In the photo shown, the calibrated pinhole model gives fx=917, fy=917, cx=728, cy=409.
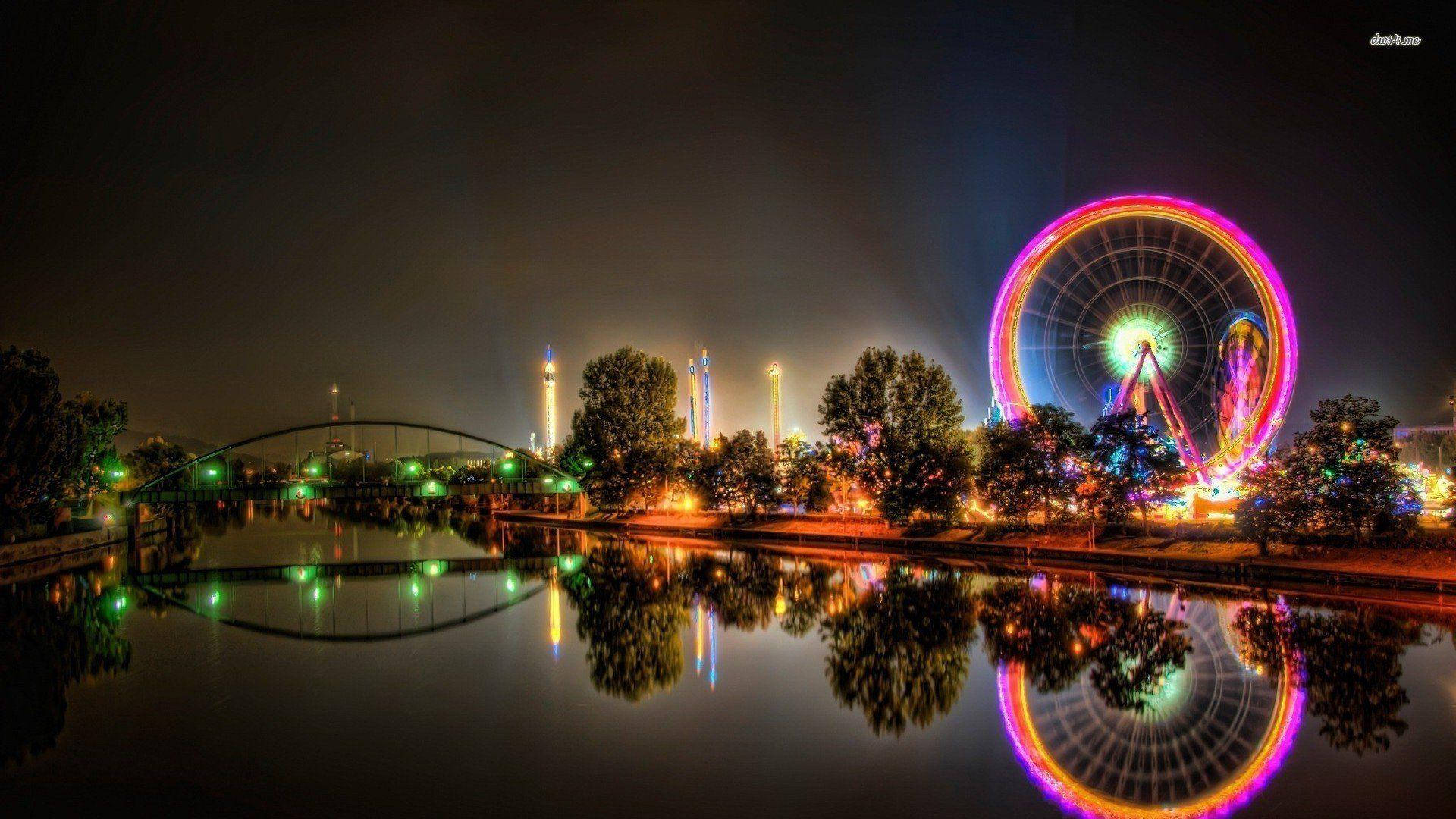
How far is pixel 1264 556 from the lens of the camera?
4134cm

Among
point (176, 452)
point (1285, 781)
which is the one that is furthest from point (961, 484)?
point (176, 452)

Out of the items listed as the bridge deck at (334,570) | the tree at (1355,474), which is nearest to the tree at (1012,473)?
the tree at (1355,474)

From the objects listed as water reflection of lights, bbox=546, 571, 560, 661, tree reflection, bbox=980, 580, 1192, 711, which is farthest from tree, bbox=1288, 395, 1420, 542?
water reflection of lights, bbox=546, 571, 560, 661

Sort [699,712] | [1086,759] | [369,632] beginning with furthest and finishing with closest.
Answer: [369,632], [699,712], [1086,759]

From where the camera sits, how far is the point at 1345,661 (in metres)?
26.4

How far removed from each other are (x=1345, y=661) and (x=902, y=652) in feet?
41.4

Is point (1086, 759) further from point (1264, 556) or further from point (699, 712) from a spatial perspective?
point (1264, 556)

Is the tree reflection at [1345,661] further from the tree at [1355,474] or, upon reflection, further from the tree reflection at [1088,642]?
the tree at [1355,474]

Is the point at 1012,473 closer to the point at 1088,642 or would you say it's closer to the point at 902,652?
the point at 1088,642

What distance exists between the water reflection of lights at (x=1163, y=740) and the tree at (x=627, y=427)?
62.6m

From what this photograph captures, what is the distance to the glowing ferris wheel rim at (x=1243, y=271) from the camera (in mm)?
42938

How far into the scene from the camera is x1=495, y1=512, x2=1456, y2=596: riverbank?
36.8m

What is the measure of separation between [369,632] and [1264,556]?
38.8m

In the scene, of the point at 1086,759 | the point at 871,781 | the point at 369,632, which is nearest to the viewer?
the point at 871,781
